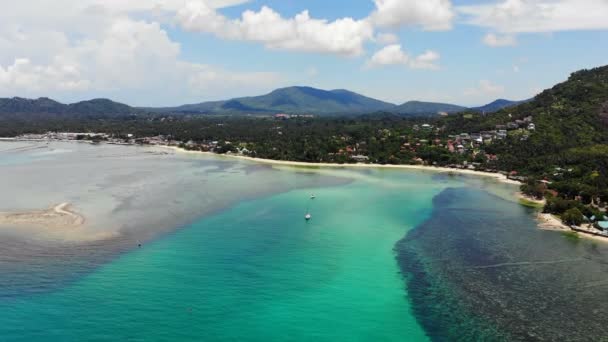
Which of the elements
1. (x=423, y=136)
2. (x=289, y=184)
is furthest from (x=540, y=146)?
(x=289, y=184)

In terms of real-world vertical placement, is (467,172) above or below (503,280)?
above

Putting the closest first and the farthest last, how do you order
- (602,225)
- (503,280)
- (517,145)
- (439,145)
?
(503,280), (602,225), (517,145), (439,145)

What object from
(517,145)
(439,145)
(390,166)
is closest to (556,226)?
(390,166)

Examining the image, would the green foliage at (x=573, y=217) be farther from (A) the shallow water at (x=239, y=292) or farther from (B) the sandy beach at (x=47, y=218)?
(B) the sandy beach at (x=47, y=218)

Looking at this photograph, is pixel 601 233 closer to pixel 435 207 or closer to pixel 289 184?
pixel 435 207

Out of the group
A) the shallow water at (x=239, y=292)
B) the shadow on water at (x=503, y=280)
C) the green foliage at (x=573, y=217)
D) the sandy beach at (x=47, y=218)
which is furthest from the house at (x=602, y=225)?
the sandy beach at (x=47, y=218)

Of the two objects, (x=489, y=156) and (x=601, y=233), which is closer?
(x=601, y=233)

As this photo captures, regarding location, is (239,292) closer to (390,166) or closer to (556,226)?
(556,226)
